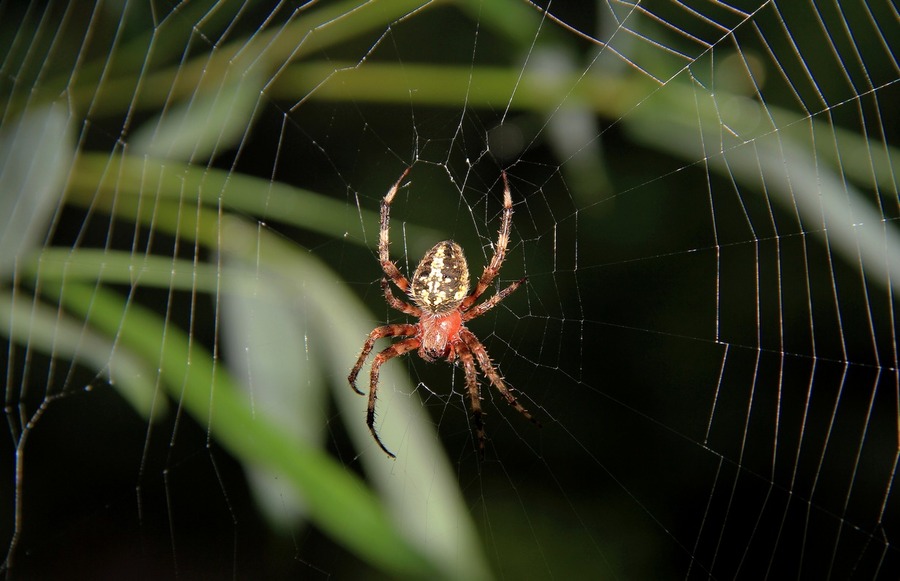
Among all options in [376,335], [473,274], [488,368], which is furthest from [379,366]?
[473,274]

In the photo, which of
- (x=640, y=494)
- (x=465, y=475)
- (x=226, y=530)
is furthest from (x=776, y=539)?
(x=226, y=530)

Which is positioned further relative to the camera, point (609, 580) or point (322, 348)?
point (609, 580)

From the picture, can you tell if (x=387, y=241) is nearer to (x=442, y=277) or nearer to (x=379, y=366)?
(x=442, y=277)

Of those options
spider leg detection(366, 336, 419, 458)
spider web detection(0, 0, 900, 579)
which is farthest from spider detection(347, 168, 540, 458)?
spider web detection(0, 0, 900, 579)

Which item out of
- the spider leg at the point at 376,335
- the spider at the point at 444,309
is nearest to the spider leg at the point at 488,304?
the spider at the point at 444,309

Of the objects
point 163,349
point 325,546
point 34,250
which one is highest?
point 34,250

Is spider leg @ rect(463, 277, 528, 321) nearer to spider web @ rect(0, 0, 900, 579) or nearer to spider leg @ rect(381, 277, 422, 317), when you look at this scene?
spider leg @ rect(381, 277, 422, 317)

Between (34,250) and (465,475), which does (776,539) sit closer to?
(465,475)
